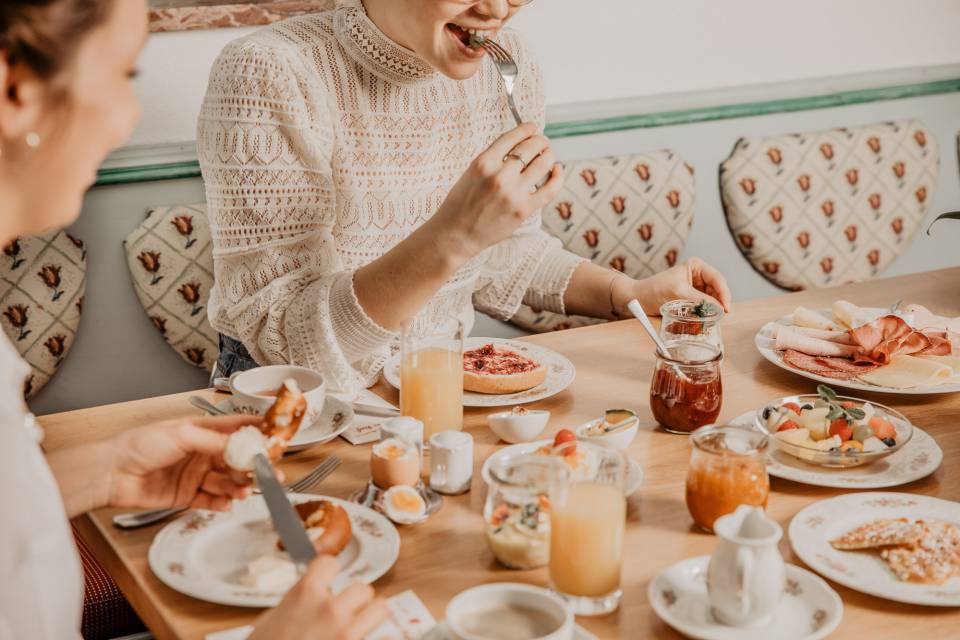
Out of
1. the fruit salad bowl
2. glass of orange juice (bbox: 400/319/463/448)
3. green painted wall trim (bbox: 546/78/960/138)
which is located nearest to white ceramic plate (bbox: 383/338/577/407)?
glass of orange juice (bbox: 400/319/463/448)

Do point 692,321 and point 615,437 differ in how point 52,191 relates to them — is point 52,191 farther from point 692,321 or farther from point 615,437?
point 692,321

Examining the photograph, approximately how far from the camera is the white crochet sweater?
5.95 ft

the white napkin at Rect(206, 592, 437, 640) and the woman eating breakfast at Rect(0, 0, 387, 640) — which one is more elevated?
the woman eating breakfast at Rect(0, 0, 387, 640)

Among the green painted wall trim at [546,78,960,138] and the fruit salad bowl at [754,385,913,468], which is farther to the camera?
the green painted wall trim at [546,78,960,138]

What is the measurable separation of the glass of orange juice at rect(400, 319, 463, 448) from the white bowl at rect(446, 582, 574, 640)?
506 millimetres

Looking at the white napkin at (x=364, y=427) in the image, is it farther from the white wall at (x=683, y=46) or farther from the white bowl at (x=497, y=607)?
the white wall at (x=683, y=46)

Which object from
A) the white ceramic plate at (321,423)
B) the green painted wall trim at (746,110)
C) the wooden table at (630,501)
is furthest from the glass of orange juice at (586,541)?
the green painted wall trim at (746,110)

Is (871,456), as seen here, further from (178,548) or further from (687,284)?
(178,548)

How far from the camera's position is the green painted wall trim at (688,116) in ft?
8.69

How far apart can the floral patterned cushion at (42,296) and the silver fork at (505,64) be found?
118cm

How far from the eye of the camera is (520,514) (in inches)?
47.4

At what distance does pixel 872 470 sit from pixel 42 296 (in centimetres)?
194

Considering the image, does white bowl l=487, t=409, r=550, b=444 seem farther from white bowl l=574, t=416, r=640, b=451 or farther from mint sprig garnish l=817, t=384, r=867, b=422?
mint sprig garnish l=817, t=384, r=867, b=422

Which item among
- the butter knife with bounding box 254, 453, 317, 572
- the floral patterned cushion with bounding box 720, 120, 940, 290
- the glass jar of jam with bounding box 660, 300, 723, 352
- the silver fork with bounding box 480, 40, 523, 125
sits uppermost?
the silver fork with bounding box 480, 40, 523, 125
